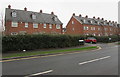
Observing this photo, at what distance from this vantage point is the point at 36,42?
1695 cm

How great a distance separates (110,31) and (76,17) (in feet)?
79.0

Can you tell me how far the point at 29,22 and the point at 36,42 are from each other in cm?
2169

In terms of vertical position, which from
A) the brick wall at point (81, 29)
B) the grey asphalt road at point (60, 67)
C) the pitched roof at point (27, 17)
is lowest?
the grey asphalt road at point (60, 67)

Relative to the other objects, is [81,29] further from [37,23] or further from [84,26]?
[37,23]

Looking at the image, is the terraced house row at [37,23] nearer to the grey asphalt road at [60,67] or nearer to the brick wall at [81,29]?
the brick wall at [81,29]

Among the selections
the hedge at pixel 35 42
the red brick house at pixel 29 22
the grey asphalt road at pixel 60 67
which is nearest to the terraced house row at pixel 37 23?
the red brick house at pixel 29 22

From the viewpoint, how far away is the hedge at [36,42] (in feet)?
47.4

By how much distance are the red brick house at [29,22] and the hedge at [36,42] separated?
1279 centimetres

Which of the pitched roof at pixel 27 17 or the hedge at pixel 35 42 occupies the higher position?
the pitched roof at pixel 27 17

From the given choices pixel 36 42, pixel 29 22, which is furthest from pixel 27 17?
pixel 36 42

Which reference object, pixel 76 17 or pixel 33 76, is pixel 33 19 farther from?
pixel 33 76

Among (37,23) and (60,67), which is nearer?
(60,67)

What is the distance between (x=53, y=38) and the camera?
62.1 ft

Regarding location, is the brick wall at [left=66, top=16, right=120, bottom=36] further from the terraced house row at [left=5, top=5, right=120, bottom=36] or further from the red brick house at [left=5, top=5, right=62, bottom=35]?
the red brick house at [left=5, top=5, right=62, bottom=35]
